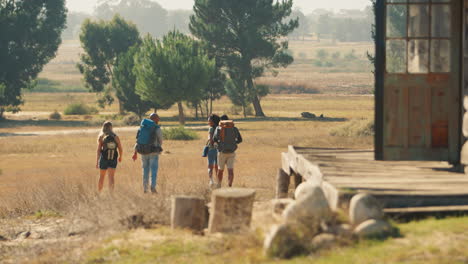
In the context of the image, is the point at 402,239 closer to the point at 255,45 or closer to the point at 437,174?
the point at 437,174

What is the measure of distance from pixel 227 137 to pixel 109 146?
2.18m

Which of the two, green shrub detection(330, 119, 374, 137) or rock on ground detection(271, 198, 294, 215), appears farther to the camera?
green shrub detection(330, 119, 374, 137)

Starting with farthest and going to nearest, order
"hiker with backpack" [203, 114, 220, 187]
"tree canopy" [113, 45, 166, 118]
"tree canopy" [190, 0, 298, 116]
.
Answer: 1. "tree canopy" [190, 0, 298, 116]
2. "tree canopy" [113, 45, 166, 118]
3. "hiker with backpack" [203, 114, 220, 187]

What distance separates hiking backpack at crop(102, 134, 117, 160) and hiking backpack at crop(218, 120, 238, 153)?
196cm

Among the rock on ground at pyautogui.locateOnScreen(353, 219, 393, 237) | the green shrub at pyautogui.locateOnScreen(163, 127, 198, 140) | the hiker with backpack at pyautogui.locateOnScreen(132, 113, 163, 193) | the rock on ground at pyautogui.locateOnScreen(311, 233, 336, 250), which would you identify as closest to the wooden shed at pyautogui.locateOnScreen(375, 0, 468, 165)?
the rock on ground at pyautogui.locateOnScreen(353, 219, 393, 237)

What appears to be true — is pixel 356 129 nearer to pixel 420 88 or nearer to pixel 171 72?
pixel 171 72

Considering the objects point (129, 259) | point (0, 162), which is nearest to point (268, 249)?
Result: point (129, 259)

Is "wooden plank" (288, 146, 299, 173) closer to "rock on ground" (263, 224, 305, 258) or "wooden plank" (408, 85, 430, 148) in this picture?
"wooden plank" (408, 85, 430, 148)

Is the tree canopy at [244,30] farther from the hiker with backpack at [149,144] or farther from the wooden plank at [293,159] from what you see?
the wooden plank at [293,159]

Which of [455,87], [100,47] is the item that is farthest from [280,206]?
[100,47]

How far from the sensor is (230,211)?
9.74 meters

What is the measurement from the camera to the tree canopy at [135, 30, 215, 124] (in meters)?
50.6

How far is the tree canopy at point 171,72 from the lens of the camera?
166 ft

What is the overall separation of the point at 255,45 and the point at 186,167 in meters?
36.9
